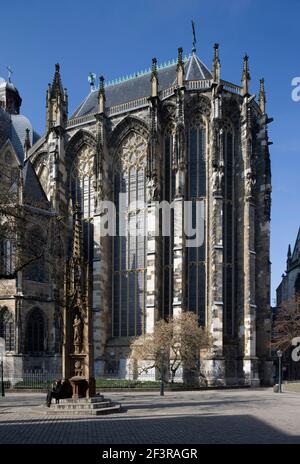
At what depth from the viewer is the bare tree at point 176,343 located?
38.9 m

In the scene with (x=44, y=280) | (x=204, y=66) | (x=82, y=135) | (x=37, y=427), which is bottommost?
(x=37, y=427)

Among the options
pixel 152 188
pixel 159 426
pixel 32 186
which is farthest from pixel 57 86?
pixel 159 426

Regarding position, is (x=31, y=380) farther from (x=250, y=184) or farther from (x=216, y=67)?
(x=216, y=67)

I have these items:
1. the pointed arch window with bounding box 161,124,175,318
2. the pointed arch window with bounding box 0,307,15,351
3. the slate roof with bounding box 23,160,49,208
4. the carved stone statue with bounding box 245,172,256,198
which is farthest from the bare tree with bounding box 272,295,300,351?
the slate roof with bounding box 23,160,49,208

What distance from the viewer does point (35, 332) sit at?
144ft

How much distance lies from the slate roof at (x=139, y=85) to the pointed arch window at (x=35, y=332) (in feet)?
66.6

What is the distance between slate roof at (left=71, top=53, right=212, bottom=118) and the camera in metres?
49.8

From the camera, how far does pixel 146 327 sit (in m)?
43.4

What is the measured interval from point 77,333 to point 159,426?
6.72 meters

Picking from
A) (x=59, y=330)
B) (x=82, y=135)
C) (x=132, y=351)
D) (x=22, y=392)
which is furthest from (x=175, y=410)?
(x=82, y=135)

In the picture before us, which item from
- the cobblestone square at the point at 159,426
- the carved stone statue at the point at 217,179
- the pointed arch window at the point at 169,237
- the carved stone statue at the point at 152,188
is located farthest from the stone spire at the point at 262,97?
the cobblestone square at the point at 159,426
